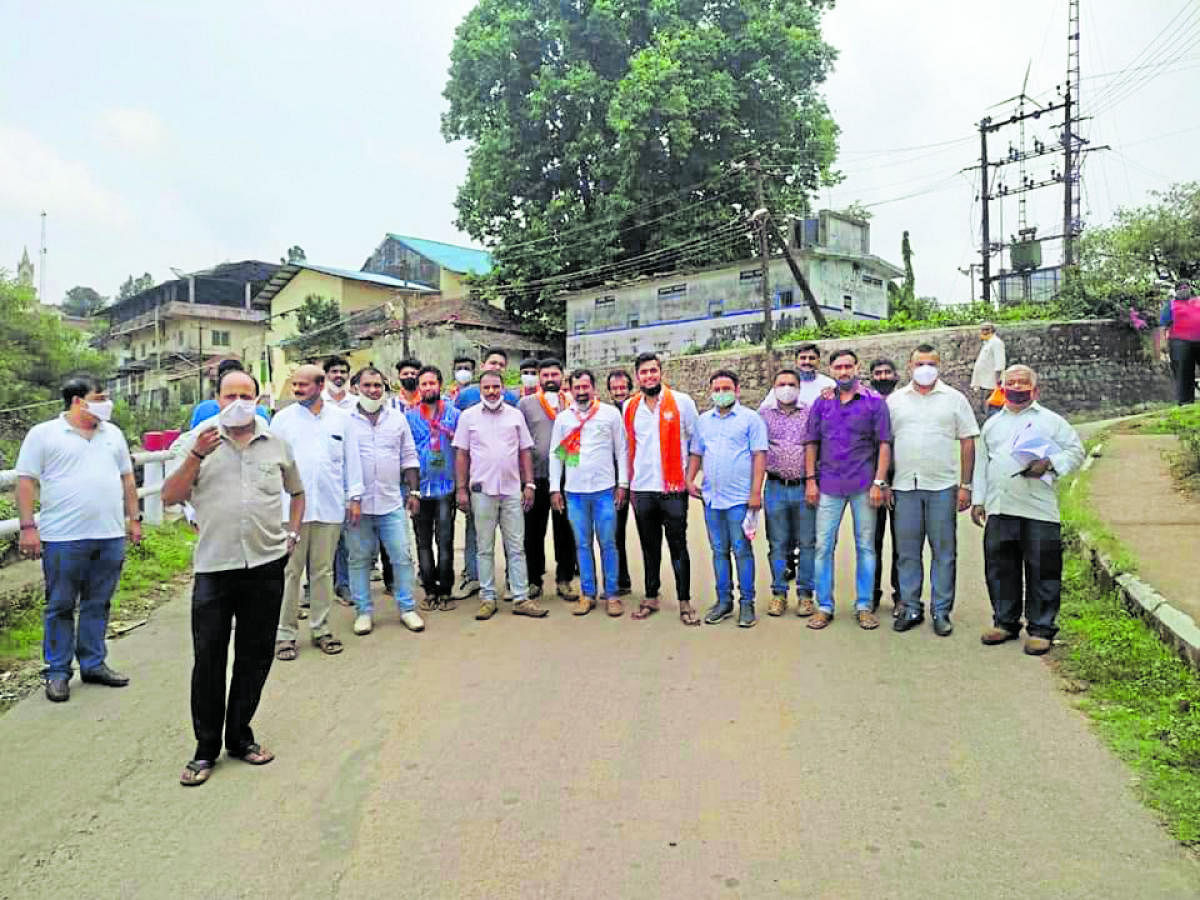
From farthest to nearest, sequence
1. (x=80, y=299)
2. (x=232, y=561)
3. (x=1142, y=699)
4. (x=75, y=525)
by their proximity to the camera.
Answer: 1. (x=80, y=299)
2. (x=75, y=525)
3. (x=1142, y=699)
4. (x=232, y=561)

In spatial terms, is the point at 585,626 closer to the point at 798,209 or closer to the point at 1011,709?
the point at 1011,709

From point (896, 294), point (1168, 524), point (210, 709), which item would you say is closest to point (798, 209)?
point (896, 294)

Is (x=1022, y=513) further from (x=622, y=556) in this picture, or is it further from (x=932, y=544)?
(x=622, y=556)

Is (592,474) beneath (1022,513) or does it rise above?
above

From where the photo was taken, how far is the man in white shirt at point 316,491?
6.12 m

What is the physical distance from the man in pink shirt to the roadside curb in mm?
4057

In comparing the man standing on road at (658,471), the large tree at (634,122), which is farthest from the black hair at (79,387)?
the large tree at (634,122)

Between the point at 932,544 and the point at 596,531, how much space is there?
2.46 metres

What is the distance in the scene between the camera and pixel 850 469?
249 inches

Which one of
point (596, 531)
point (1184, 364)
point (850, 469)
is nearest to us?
point (850, 469)

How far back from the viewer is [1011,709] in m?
4.62

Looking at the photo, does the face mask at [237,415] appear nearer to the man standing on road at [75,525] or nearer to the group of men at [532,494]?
the group of men at [532,494]

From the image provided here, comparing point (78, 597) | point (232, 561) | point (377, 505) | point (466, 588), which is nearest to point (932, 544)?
point (466, 588)

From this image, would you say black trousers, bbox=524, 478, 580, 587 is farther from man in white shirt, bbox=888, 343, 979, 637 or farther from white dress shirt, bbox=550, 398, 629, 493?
man in white shirt, bbox=888, 343, 979, 637
